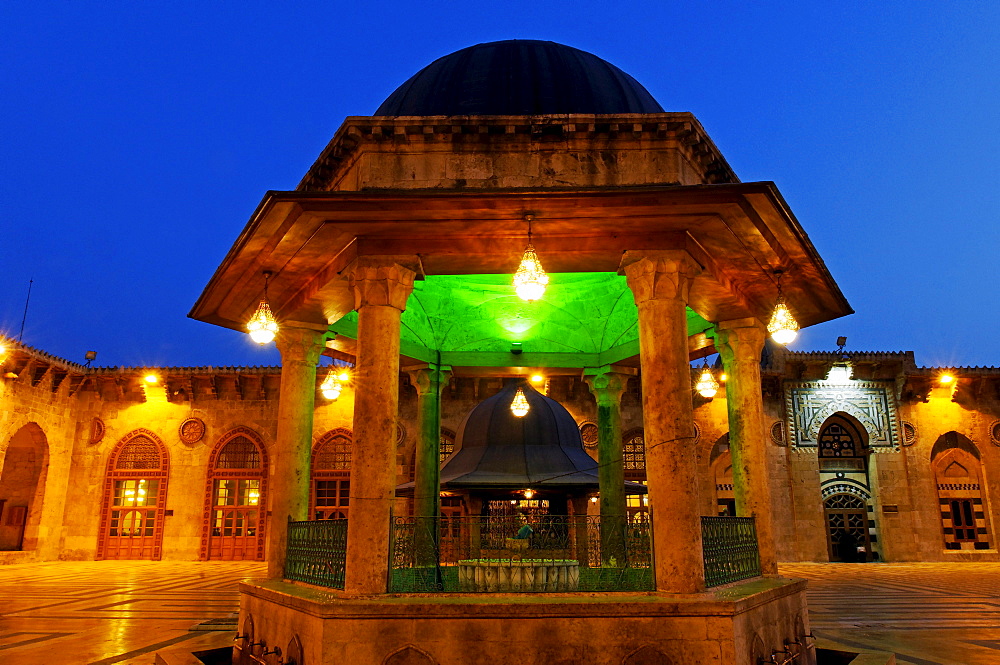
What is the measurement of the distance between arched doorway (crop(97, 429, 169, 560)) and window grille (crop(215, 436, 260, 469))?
1.90 metres

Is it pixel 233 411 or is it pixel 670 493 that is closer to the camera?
pixel 670 493

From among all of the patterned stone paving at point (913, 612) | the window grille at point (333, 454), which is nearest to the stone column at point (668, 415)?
the patterned stone paving at point (913, 612)

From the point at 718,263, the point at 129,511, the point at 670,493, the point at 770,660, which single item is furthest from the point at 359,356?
the point at 129,511

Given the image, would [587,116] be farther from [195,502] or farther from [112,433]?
[112,433]

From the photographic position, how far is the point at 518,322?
1170 cm

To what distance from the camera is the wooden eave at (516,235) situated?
6547mm

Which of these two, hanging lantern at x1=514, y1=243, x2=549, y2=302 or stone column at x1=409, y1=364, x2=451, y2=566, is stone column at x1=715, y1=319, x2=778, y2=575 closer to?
hanging lantern at x1=514, y1=243, x2=549, y2=302

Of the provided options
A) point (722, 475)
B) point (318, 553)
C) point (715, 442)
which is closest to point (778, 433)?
point (715, 442)

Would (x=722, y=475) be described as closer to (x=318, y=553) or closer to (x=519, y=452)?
(x=519, y=452)

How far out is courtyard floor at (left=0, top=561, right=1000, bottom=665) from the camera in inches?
322

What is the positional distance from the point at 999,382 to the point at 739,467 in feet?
68.7

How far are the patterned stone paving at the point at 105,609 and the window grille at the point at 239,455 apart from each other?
4116 millimetres

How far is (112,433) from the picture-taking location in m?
24.6

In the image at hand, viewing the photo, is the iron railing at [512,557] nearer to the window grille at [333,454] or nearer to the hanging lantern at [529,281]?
the hanging lantern at [529,281]
